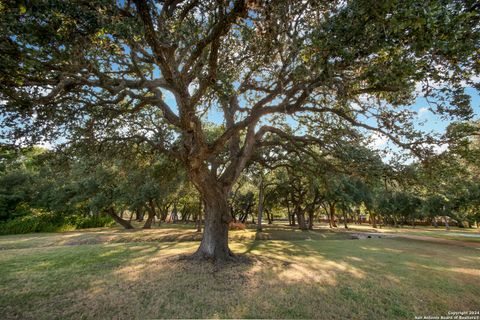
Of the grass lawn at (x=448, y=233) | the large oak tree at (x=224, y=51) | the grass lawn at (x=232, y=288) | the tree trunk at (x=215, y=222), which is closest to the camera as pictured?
the large oak tree at (x=224, y=51)

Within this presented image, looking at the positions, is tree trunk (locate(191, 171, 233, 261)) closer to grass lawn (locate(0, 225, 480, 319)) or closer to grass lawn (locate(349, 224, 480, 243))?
grass lawn (locate(0, 225, 480, 319))

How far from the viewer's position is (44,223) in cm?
2328

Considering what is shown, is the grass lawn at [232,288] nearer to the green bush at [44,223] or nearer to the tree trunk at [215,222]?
the tree trunk at [215,222]

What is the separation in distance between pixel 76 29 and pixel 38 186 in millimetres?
28020

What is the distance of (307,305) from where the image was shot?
4.99m

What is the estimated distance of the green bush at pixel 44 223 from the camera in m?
21.4

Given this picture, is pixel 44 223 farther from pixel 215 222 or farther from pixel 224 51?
pixel 224 51

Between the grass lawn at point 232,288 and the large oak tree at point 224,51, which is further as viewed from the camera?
the grass lawn at point 232,288

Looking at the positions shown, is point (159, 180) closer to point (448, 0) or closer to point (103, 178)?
point (103, 178)

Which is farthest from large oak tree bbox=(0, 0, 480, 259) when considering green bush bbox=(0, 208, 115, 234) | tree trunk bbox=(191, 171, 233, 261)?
green bush bbox=(0, 208, 115, 234)

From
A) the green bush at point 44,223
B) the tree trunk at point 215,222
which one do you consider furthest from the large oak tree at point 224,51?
the green bush at point 44,223

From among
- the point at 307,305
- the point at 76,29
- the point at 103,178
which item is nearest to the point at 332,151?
the point at 307,305

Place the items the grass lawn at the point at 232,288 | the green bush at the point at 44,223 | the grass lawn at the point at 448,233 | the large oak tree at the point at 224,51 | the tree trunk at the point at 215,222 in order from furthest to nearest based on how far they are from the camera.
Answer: the green bush at the point at 44,223 → the grass lawn at the point at 448,233 → the tree trunk at the point at 215,222 → the grass lawn at the point at 232,288 → the large oak tree at the point at 224,51

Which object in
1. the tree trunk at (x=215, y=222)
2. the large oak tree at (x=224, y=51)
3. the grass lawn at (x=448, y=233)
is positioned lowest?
the grass lawn at (x=448, y=233)
